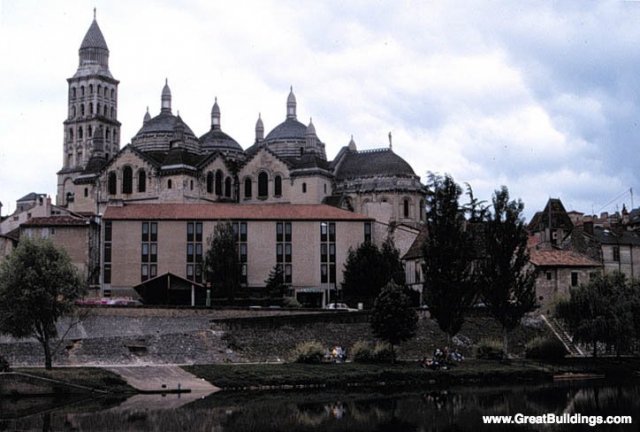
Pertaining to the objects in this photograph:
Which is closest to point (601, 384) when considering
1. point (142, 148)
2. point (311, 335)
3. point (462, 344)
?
point (462, 344)

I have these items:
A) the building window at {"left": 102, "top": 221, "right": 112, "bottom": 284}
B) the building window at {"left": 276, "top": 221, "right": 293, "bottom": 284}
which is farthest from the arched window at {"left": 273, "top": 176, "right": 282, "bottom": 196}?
the building window at {"left": 102, "top": 221, "right": 112, "bottom": 284}

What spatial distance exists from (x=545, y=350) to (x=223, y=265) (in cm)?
3155

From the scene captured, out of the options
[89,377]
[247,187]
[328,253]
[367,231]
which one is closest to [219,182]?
[247,187]

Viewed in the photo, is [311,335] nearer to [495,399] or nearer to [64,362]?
[64,362]

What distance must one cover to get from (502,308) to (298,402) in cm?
2102

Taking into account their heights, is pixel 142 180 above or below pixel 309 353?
above

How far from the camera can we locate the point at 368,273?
276ft

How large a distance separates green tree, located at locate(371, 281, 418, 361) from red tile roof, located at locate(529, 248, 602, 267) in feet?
54.6

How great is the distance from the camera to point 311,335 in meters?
66.7

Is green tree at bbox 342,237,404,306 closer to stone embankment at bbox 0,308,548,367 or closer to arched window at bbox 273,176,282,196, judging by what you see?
stone embankment at bbox 0,308,548,367

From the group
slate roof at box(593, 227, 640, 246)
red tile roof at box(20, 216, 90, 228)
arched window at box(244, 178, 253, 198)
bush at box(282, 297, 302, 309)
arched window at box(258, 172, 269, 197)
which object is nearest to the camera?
bush at box(282, 297, 302, 309)

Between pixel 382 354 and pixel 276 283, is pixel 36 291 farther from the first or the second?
pixel 276 283

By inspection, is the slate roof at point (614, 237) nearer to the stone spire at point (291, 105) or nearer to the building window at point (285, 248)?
the building window at point (285, 248)

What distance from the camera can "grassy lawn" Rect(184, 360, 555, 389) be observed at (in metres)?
54.0
